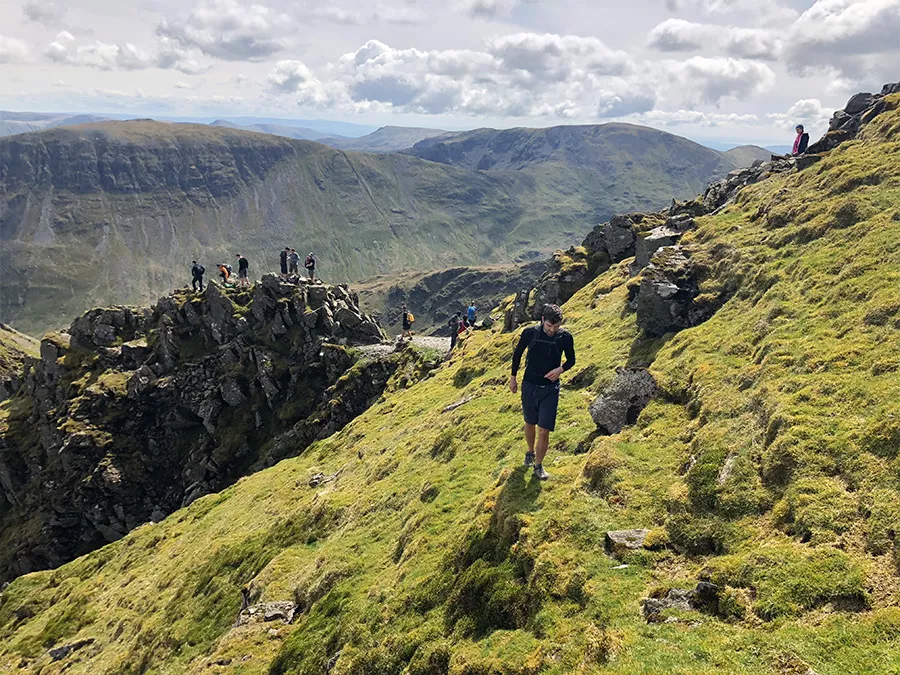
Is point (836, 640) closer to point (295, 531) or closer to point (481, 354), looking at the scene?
point (295, 531)

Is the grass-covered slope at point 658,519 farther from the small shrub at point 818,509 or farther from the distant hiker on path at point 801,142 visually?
the distant hiker on path at point 801,142

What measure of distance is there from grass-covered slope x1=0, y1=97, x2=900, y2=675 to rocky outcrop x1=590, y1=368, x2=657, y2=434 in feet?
2.59

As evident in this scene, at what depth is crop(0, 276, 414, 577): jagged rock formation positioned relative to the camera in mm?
75812

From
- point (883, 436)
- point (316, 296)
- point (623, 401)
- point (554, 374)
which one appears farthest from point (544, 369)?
point (316, 296)

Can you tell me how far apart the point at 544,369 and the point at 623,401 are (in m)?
5.72

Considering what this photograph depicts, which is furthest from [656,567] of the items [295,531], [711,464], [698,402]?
[295,531]

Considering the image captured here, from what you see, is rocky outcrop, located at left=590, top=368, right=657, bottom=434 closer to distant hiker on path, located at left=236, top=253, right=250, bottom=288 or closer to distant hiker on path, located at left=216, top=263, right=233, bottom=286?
distant hiker on path, located at left=236, top=253, right=250, bottom=288

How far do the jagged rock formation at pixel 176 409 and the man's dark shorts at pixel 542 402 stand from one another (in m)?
50.4

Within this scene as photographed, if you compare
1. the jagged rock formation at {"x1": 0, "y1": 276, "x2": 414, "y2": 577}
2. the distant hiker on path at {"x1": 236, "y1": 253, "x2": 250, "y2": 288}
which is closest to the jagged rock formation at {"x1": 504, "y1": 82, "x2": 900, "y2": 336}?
the jagged rock formation at {"x1": 0, "y1": 276, "x2": 414, "y2": 577}

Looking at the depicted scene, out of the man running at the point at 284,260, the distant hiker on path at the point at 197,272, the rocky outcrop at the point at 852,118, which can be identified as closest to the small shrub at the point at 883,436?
the rocky outcrop at the point at 852,118

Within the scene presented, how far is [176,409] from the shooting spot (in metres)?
87.1

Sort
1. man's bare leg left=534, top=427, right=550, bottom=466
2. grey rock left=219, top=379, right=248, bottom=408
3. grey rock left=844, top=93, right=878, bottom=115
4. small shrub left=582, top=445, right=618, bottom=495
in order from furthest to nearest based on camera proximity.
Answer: grey rock left=219, top=379, right=248, bottom=408 → grey rock left=844, top=93, right=878, bottom=115 → man's bare leg left=534, top=427, right=550, bottom=466 → small shrub left=582, top=445, right=618, bottom=495

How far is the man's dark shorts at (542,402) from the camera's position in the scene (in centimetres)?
1911

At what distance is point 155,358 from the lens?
94.6 m
